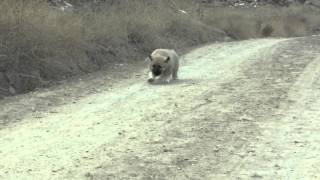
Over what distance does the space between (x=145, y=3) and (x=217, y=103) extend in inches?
525

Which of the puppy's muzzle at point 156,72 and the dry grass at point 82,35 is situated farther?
the puppy's muzzle at point 156,72

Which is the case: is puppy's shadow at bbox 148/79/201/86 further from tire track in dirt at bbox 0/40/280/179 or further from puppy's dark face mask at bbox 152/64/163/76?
puppy's dark face mask at bbox 152/64/163/76

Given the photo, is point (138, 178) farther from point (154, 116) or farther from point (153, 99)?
point (153, 99)

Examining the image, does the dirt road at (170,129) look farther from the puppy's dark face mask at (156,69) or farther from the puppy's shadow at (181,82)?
the puppy's dark face mask at (156,69)

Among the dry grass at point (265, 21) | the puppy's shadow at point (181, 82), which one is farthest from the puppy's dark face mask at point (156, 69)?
the dry grass at point (265, 21)

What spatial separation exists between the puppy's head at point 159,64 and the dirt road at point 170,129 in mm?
347

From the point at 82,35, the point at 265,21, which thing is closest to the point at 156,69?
the point at 82,35

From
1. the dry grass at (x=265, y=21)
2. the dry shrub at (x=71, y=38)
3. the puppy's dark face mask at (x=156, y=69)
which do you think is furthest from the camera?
the dry grass at (x=265, y=21)

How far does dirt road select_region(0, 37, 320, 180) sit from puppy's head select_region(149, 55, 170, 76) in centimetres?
35

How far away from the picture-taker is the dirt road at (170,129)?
701cm

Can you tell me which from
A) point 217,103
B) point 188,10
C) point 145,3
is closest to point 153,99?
point 217,103

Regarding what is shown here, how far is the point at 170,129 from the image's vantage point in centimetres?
880

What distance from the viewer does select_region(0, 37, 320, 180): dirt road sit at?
7.01 metres

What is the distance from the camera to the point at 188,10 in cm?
2812
